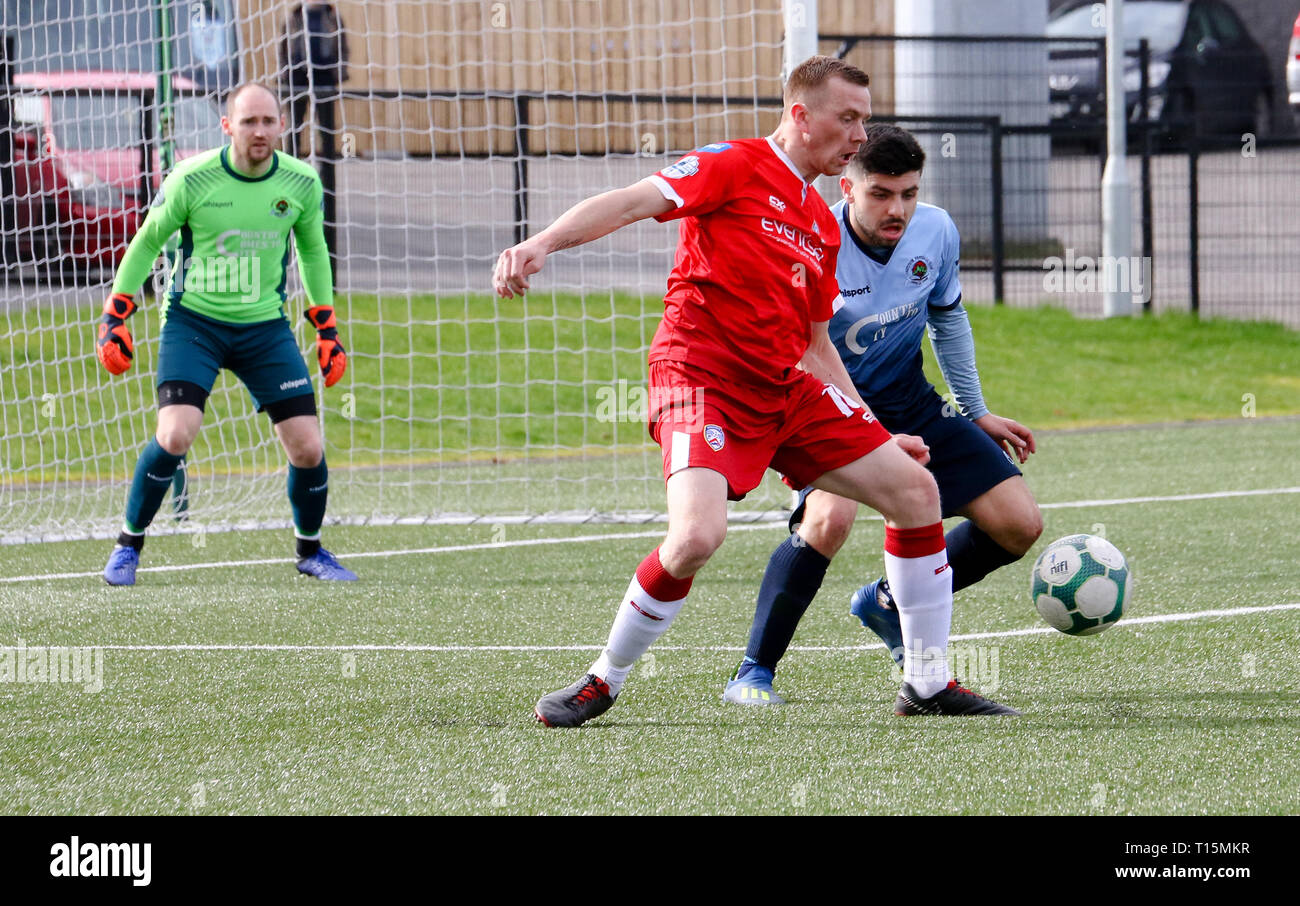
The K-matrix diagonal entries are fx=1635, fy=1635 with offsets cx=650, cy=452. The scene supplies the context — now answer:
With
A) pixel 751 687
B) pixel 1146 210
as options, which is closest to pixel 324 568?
pixel 751 687

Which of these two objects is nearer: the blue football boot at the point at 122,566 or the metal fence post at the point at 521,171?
the blue football boot at the point at 122,566

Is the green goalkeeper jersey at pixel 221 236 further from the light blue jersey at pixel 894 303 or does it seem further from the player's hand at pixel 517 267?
the player's hand at pixel 517 267

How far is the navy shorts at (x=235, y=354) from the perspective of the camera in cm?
709

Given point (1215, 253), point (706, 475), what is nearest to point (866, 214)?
point (706, 475)

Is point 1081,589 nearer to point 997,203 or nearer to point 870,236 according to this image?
point 870,236

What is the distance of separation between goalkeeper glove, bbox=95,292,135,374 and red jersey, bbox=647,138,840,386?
3417 millimetres

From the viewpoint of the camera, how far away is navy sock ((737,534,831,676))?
4.85 meters

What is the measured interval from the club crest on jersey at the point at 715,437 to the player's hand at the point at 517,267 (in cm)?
74

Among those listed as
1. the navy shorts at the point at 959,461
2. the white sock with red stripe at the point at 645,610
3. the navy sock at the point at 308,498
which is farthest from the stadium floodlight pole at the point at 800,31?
the white sock with red stripe at the point at 645,610

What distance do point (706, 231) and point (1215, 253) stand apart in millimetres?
13422

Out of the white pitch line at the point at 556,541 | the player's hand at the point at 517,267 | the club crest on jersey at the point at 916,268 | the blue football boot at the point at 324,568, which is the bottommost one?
the white pitch line at the point at 556,541

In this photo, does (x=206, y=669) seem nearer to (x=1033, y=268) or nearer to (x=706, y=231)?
(x=706, y=231)

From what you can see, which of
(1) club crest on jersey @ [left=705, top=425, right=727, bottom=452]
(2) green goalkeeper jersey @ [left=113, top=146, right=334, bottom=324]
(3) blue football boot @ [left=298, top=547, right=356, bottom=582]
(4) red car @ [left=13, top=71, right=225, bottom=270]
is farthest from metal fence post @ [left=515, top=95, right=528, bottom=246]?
(1) club crest on jersey @ [left=705, top=425, right=727, bottom=452]

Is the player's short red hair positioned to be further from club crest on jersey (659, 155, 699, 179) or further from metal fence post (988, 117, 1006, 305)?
metal fence post (988, 117, 1006, 305)
